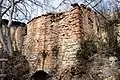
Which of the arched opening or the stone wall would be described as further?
the arched opening

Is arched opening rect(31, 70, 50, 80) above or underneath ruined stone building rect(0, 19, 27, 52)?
underneath

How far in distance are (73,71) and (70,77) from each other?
28 cm

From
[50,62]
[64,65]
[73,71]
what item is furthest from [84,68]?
[50,62]

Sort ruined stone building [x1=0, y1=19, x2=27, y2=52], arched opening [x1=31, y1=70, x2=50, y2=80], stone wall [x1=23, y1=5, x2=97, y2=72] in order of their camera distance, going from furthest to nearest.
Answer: ruined stone building [x1=0, y1=19, x2=27, y2=52], arched opening [x1=31, y1=70, x2=50, y2=80], stone wall [x1=23, y1=5, x2=97, y2=72]

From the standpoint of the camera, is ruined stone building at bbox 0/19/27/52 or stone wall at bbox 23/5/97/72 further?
ruined stone building at bbox 0/19/27/52

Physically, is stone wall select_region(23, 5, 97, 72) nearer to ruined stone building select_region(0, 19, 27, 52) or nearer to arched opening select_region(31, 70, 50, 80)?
arched opening select_region(31, 70, 50, 80)

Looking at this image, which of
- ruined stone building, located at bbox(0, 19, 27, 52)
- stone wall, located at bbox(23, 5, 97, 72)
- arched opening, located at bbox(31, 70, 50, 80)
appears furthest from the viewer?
ruined stone building, located at bbox(0, 19, 27, 52)

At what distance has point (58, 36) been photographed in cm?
1005

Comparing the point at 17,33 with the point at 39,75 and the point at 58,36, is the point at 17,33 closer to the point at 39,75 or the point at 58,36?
the point at 39,75

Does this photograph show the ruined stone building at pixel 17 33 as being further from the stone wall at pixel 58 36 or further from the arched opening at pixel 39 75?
the arched opening at pixel 39 75

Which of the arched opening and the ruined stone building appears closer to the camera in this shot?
the arched opening

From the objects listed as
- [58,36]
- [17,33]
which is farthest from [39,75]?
[17,33]

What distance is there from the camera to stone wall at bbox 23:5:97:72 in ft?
30.3

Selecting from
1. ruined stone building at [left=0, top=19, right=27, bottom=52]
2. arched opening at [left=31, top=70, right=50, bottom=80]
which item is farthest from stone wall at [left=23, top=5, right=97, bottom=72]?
ruined stone building at [left=0, top=19, right=27, bottom=52]
